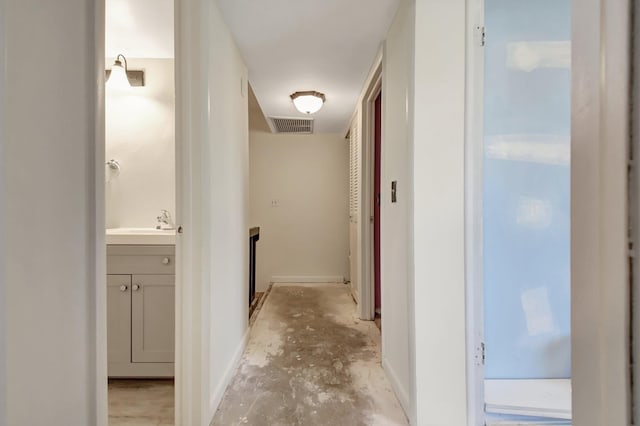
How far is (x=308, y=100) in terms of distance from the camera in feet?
9.02

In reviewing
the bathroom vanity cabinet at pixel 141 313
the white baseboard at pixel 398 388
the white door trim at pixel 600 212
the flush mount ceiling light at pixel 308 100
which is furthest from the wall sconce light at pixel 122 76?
the white baseboard at pixel 398 388

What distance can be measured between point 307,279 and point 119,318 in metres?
2.77

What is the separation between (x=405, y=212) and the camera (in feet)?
4.84

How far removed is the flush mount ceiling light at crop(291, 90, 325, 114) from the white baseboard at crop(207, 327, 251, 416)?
2.01m

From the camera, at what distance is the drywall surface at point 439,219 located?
131cm

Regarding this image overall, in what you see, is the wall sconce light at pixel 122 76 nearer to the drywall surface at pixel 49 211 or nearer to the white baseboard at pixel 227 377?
the drywall surface at pixel 49 211

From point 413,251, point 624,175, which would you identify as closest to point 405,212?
point 413,251

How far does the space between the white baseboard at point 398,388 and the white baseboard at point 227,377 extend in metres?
0.93

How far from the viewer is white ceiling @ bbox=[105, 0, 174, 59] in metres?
1.61

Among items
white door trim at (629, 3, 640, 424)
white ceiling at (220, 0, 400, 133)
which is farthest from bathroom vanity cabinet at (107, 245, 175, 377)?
white door trim at (629, 3, 640, 424)

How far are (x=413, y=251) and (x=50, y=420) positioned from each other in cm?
122

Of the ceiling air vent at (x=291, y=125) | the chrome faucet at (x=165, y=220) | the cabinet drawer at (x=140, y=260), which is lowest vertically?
the cabinet drawer at (x=140, y=260)

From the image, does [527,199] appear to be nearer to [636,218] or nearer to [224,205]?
[636,218]

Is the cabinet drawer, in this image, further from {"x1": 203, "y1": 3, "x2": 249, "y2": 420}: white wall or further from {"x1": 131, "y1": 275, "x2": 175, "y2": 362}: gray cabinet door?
{"x1": 203, "y1": 3, "x2": 249, "y2": 420}: white wall
